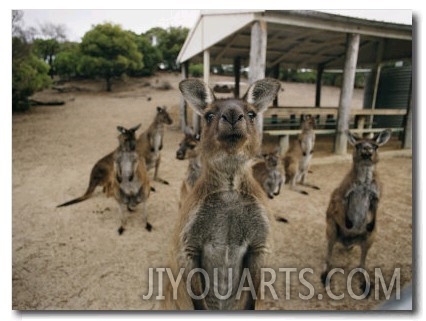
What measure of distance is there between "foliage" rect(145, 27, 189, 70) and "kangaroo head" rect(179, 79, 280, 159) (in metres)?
1.50

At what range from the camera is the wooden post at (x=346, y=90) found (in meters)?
5.14

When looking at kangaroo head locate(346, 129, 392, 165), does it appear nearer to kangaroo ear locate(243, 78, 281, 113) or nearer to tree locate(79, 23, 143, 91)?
kangaroo ear locate(243, 78, 281, 113)

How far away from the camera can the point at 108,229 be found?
10.6 feet

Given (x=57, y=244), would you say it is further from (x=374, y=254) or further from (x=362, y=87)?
(x=362, y=87)

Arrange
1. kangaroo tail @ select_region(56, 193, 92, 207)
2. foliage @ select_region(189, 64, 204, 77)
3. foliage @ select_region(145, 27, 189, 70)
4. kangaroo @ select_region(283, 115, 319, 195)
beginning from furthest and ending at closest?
foliage @ select_region(189, 64, 204, 77)
kangaroo @ select_region(283, 115, 319, 195)
kangaroo tail @ select_region(56, 193, 92, 207)
foliage @ select_region(145, 27, 189, 70)

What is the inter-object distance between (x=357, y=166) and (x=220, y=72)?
7.94 meters

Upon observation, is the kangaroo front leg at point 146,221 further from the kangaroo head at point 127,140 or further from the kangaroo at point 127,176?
the kangaroo head at point 127,140

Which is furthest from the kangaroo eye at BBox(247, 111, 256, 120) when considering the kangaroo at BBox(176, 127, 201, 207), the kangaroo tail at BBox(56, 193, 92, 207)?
the kangaroo tail at BBox(56, 193, 92, 207)

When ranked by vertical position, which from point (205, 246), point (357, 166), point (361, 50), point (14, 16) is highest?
point (361, 50)

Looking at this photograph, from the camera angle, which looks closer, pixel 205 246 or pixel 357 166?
pixel 205 246

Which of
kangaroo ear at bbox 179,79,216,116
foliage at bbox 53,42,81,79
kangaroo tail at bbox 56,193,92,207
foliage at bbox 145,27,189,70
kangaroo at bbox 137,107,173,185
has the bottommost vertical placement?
kangaroo tail at bbox 56,193,92,207

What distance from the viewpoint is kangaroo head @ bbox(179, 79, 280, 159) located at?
1.25m

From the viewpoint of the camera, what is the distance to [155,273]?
95.9 inches
